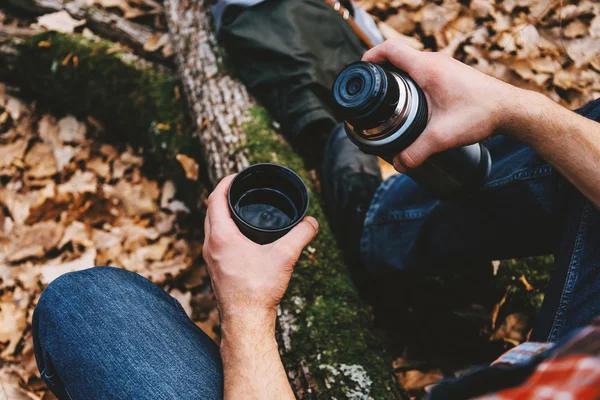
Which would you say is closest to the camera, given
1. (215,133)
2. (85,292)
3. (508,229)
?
(85,292)

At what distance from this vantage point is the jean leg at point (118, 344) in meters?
1.28

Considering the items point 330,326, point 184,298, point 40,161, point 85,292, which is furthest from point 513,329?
point 40,161

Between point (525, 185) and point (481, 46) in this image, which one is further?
point (481, 46)

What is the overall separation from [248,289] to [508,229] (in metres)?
1.06

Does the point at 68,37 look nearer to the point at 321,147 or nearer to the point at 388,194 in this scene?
the point at 321,147

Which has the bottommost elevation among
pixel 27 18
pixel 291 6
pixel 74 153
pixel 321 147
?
pixel 74 153

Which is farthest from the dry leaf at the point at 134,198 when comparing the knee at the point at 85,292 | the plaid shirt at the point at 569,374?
the plaid shirt at the point at 569,374

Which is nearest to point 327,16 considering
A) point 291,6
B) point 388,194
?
point 291,6

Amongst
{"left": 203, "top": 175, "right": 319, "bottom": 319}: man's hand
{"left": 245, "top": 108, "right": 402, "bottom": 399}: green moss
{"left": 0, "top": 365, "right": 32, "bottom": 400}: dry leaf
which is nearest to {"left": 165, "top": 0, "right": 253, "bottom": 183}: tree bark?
{"left": 245, "top": 108, "right": 402, "bottom": 399}: green moss

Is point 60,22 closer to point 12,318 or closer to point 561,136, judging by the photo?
point 12,318

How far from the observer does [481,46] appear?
2768 mm

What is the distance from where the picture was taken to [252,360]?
1.24 m

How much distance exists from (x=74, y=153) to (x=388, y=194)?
223cm

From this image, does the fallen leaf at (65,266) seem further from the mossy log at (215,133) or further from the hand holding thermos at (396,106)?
the hand holding thermos at (396,106)
